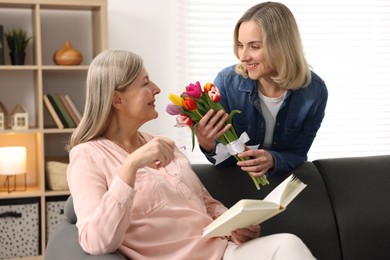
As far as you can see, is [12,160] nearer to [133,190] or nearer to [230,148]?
[230,148]

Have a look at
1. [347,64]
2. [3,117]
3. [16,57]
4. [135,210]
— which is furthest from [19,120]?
[347,64]

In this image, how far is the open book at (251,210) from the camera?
1.93 m

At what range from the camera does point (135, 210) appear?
2176 mm

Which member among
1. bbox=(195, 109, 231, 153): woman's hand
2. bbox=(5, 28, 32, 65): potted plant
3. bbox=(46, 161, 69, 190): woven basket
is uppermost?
bbox=(5, 28, 32, 65): potted plant

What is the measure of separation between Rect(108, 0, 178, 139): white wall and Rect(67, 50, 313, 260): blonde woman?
213 centimetres

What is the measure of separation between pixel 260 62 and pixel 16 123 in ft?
6.34

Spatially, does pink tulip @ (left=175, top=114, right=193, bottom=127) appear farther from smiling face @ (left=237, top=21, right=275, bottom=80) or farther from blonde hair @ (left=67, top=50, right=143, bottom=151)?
smiling face @ (left=237, top=21, right=275, bottom=80)

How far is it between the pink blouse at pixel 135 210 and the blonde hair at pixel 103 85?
59 mm

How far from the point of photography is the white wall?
4449mm

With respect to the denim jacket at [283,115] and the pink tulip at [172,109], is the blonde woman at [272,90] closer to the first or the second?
the denim jacket at [283,115]

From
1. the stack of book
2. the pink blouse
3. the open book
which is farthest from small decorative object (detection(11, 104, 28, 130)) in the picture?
the open book

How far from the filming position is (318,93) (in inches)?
109

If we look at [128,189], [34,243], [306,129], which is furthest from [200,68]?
[128,189]

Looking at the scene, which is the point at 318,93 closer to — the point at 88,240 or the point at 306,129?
the point at 306,129
